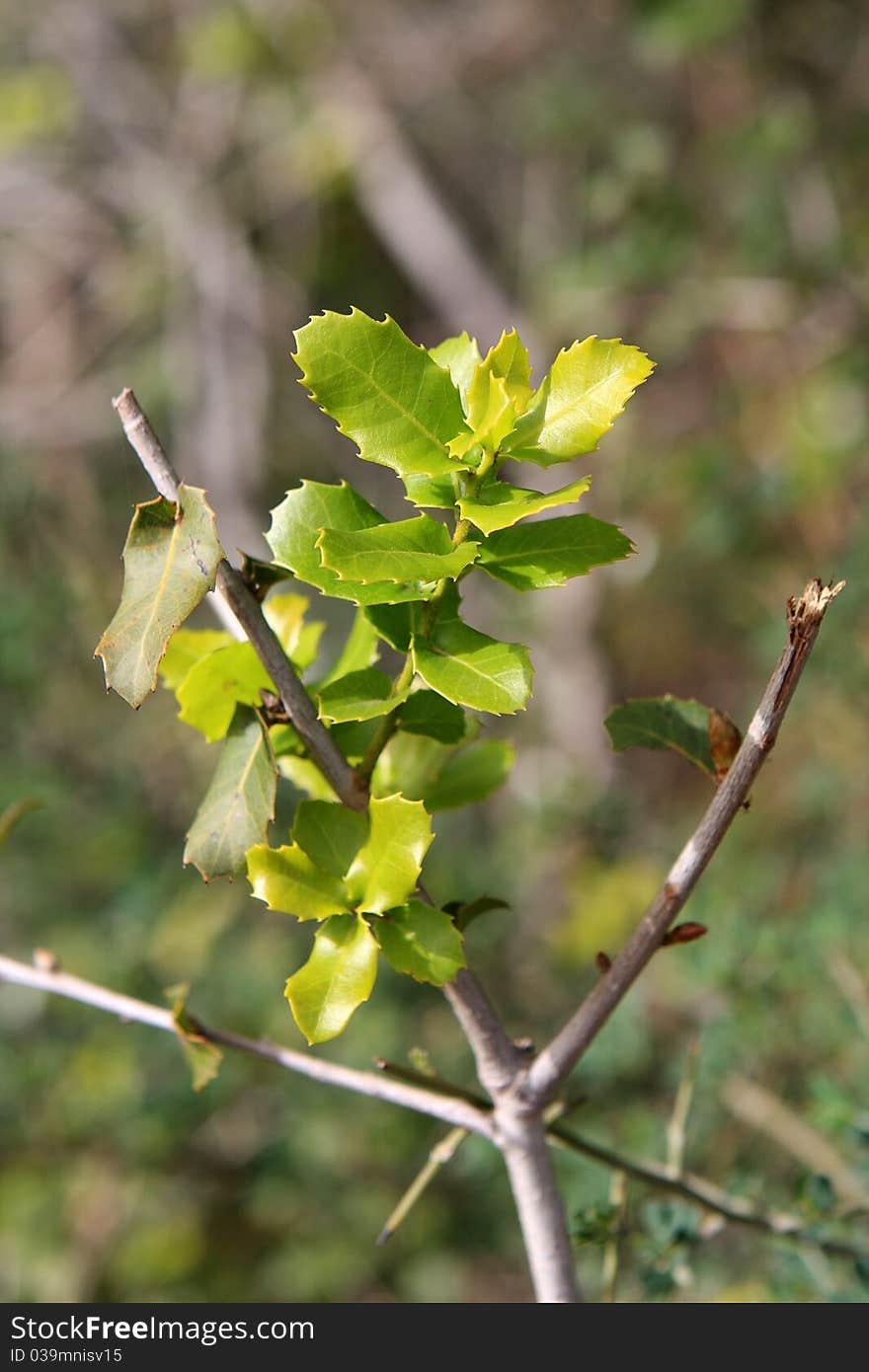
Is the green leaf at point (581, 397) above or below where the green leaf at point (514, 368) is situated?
below

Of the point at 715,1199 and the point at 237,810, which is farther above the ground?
the point at 237,810

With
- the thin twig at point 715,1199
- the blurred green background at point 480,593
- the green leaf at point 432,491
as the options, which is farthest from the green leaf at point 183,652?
the blurred green background at point 480,593

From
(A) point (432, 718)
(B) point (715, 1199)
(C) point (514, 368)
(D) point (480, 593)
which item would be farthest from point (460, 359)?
(D) point (480, 593)

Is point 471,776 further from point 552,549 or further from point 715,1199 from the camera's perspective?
point 715,1199

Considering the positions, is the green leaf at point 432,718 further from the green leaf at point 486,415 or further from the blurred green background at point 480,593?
the blurred green background at point 480,593

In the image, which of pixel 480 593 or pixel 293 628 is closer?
pixel 293 628

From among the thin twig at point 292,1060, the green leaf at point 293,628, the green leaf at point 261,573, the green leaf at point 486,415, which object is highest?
the green leaf at point 486,415

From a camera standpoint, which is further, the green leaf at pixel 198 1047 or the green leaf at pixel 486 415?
the green leaf at pixel 198 1047
